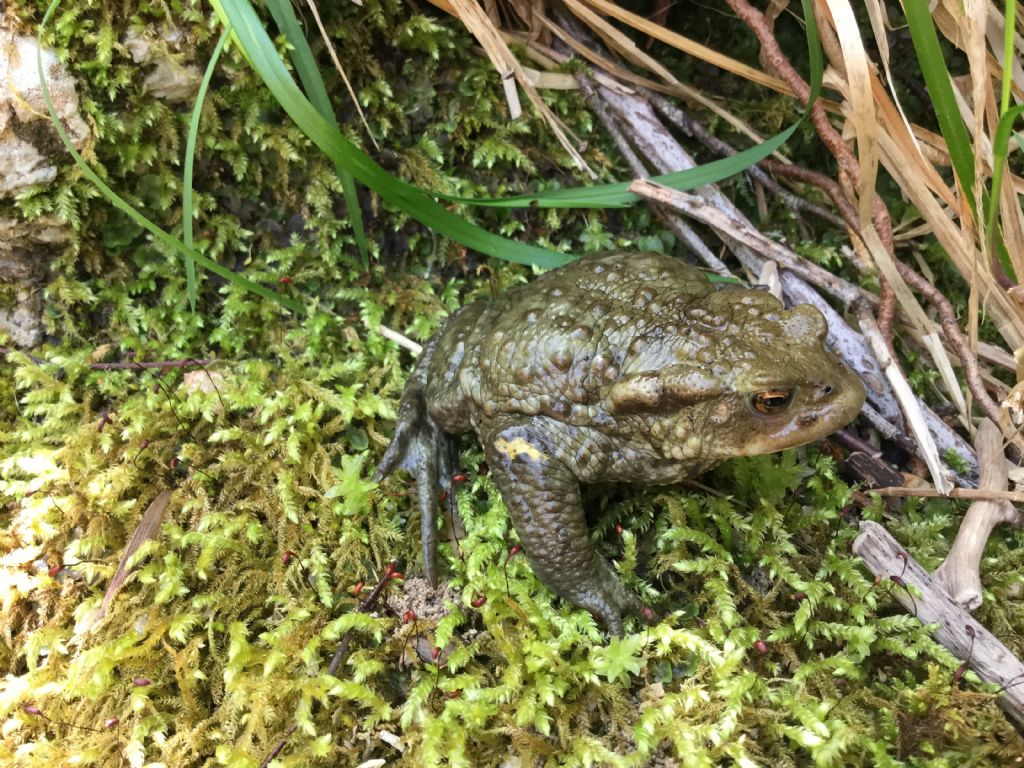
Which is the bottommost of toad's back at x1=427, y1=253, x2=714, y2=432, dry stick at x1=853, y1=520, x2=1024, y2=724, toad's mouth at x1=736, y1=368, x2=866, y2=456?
dry stick at x1=853, y1=520, x2=1024, y2=724

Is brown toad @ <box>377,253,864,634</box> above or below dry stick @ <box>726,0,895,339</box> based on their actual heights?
below

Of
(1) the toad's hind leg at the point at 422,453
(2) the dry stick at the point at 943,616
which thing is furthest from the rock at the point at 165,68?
(2) the dry stick at the point at 943,616

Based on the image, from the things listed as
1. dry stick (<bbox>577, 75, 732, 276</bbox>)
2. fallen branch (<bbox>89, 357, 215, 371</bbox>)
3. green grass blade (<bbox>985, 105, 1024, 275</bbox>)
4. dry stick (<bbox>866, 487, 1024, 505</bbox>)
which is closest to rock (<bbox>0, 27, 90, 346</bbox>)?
fallen branch (<bbox>89, 357, 215, 371</bbox>)

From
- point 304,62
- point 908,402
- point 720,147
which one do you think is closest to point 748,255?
point 720,147

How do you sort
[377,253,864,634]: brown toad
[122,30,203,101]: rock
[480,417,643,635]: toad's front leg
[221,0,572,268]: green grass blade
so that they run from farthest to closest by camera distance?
[122,30,203,101]: rock → [221,0,572,268]: green grass blade → [480,417,643,635]: toad's front leg → [377,253,864,634]: brown toad

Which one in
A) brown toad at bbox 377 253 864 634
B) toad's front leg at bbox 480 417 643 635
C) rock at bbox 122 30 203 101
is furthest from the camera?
rock at bbox 122 30 203 101

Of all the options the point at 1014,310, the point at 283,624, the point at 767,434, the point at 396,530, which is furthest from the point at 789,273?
the point at 283,624

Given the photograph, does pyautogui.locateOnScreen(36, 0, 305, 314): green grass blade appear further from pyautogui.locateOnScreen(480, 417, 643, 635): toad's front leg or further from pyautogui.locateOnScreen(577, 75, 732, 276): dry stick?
pyautogui.locateOnScreen(577, 75, 732, 276): dry stick

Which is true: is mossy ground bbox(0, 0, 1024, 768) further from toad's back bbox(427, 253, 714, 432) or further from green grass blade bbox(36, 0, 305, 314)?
toad's back bbox(427, 253, 714, 432)

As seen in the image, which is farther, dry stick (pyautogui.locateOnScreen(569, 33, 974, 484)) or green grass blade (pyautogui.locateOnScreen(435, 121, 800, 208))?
green grass blade (pyautogui.locateOnScreen(435, 121, 800, 208))
